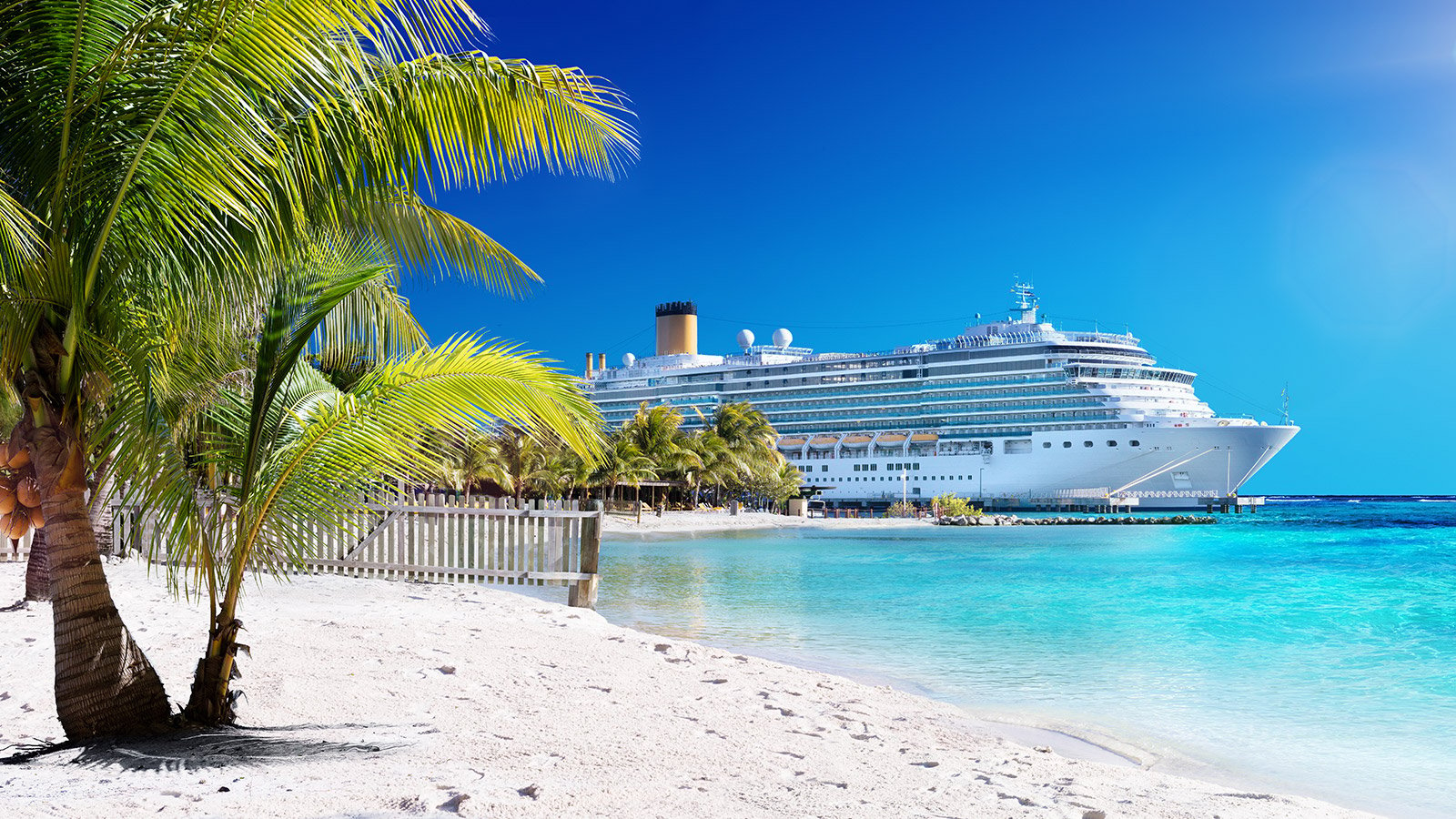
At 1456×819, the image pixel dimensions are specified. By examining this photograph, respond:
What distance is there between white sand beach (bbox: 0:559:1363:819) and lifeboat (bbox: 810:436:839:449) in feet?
211

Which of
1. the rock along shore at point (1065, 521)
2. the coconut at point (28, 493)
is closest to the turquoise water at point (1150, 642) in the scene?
the coconut at point (28, 493)

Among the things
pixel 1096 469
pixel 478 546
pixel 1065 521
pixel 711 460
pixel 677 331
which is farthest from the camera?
pixel 677 331

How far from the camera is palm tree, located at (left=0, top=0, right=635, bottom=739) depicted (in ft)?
10.8

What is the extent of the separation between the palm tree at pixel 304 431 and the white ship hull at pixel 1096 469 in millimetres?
61843

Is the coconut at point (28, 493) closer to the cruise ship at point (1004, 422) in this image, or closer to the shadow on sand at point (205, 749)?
the shadow on sand at point (205, 749)

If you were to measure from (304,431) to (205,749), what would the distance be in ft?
3.97

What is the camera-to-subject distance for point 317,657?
5.57 meters

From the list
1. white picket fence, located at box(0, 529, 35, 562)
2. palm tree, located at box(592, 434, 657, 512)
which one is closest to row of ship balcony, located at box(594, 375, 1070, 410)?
palm tree, located at box(592, 434, 657, 512)

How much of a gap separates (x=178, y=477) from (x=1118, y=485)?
214 ft

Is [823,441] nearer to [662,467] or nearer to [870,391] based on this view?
[870,391]

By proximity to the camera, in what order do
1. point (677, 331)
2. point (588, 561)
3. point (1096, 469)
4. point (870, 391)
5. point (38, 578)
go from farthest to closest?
point (677, 331) → point (870, 391) → point (1096, 469) → point (588, 561) → point (38, 578)

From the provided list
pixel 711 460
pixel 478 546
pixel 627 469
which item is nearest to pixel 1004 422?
pixel 711 460

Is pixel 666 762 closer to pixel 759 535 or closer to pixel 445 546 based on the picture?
pixel 445 546

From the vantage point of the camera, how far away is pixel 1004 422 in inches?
2557
